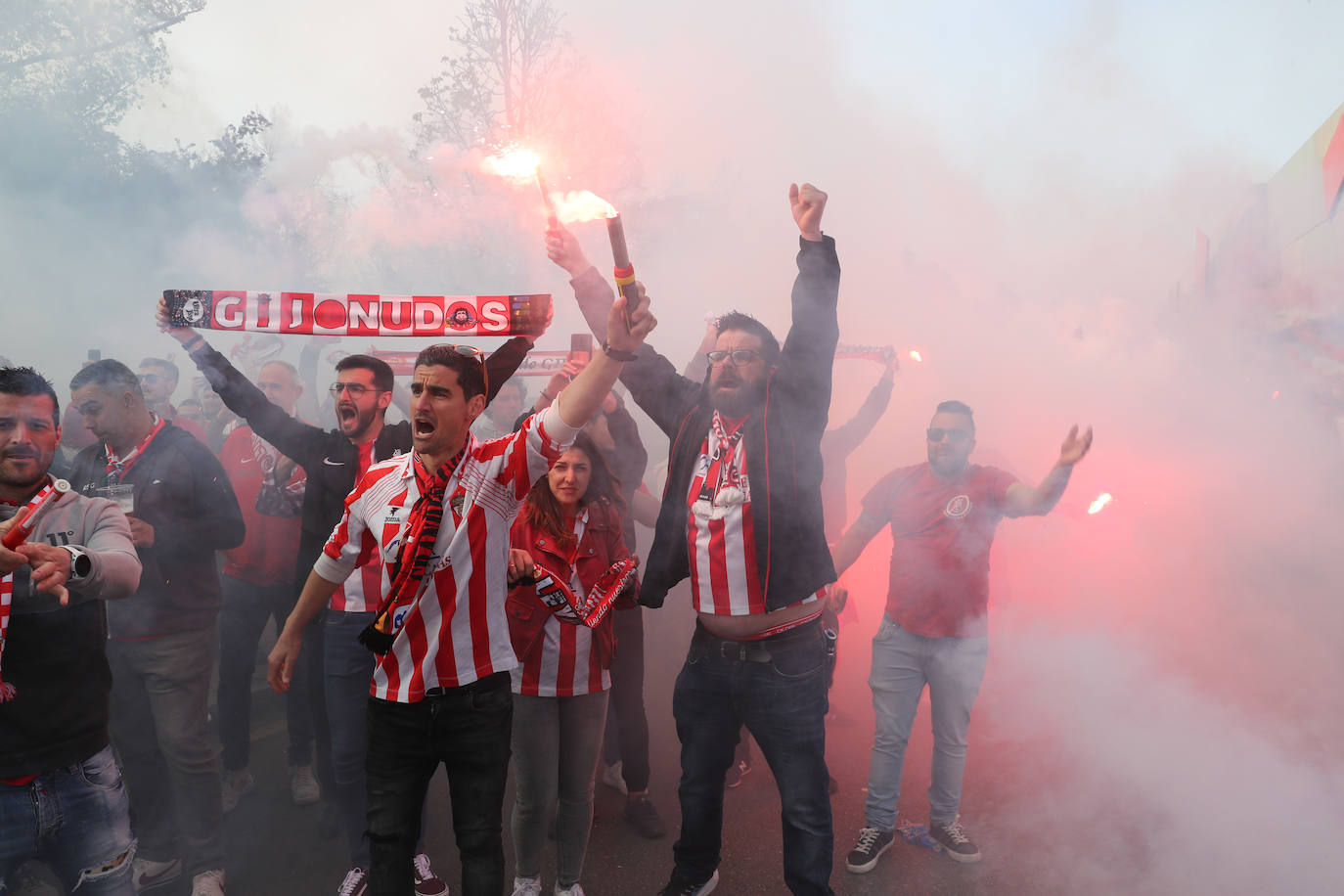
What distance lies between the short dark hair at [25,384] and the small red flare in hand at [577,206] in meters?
1.51

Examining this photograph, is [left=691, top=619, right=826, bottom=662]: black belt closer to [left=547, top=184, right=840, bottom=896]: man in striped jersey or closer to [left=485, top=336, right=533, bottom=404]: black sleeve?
[left=547, top=184, right=840, bottom=896]: man in striped jersey

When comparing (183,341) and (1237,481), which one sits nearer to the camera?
(183,341)

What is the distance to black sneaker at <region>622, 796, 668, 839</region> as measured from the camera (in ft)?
11.0

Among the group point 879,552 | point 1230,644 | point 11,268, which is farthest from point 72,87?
point 1230,644

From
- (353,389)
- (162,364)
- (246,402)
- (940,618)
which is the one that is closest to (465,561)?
(353,389)

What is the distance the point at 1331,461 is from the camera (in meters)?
5.70

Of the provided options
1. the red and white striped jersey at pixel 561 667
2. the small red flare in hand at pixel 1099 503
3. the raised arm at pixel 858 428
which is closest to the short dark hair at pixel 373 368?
the red and white striped jersey at pixel 561 667

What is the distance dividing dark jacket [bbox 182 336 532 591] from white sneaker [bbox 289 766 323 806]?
3.30 feet

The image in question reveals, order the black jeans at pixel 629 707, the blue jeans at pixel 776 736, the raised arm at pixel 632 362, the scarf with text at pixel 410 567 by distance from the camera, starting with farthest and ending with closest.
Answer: the black jeans at pixel 629 707 < the raised arm at pixel 632 362 < the blue jeans at pixel 776 736 < the scarf with text at pixel 410 567

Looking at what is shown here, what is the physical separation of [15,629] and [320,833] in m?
1.78

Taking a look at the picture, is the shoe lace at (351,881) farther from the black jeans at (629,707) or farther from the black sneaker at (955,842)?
the black sneaker at (955,842)

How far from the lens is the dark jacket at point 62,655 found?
1.98 meters

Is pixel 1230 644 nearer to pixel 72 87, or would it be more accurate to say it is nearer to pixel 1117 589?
pixel 1117 589

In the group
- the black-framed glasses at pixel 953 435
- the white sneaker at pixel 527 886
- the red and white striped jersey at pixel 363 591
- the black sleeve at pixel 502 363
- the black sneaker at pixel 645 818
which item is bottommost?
the black sneaker at pixel 645 818
